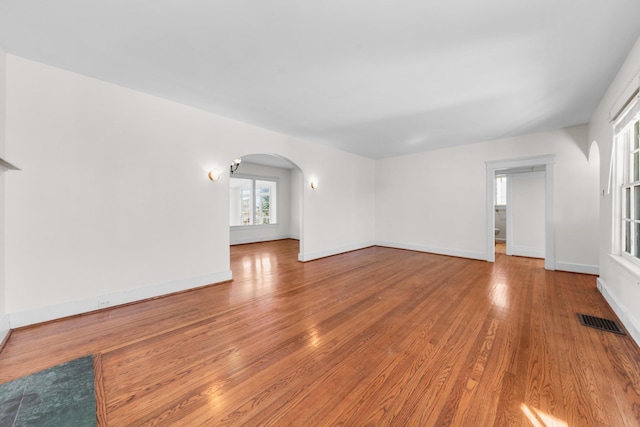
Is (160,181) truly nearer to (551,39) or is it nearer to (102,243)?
(102,243)

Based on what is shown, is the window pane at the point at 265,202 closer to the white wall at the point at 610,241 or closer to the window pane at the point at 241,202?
the window pane at the point at 241,202

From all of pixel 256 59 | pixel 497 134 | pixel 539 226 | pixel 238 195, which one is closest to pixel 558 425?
pixel 256 59

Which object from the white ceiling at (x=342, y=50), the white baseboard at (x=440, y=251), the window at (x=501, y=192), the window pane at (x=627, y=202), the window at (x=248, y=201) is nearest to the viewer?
the white ceiling at (x=342, y=50)

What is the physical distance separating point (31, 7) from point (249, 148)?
2.52m

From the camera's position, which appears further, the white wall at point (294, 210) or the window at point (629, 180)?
the white wall at point (294, 210)

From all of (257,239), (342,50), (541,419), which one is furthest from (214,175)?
(257,239)

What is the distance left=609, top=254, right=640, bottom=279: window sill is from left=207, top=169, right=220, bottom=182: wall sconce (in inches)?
185

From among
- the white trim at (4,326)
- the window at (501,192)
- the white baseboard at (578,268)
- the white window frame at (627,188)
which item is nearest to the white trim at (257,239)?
the white trim at (4,326)

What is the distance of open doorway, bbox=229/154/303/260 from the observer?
767cm

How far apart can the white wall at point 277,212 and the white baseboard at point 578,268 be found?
6152 mm

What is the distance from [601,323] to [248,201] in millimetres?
7892

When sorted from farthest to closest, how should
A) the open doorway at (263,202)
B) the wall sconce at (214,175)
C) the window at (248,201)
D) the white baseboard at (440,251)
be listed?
the window at (248,201) → the open doorway at (263,202) → the white baseboard at (440,251) → the wall sconce at (214,175)

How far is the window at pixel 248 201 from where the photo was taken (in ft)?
→ 26.4

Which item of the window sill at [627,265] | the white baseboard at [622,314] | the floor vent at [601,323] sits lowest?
the floor vent at [601,323]
